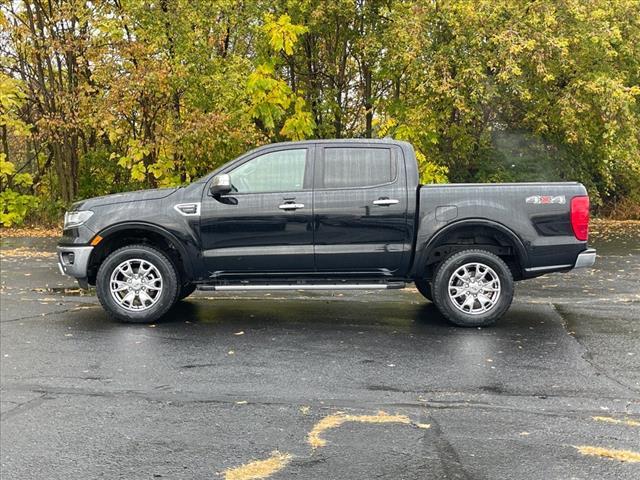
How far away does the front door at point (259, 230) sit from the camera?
6.75 metres

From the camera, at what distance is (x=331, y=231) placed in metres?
6.75

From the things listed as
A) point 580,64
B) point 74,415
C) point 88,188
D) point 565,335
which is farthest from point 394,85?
point 74,415

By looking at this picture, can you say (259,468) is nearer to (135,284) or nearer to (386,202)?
(386,202)

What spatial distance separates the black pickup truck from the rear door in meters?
0.01

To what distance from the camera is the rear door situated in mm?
6719

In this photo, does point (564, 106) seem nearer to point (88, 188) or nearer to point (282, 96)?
point (282, 96)

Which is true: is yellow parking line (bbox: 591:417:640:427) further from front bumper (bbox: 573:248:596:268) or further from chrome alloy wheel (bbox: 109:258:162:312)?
chrome alloy wheel (bbox: 109:258:162:312)

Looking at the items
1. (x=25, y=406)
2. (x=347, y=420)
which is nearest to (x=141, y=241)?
(x=25, y=406)

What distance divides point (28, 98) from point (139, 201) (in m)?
13.4

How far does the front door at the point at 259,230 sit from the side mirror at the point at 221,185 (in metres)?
0.10

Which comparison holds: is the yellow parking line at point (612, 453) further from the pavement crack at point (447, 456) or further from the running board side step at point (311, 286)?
the running board side step at point (311, 286)

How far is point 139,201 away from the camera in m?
6.92

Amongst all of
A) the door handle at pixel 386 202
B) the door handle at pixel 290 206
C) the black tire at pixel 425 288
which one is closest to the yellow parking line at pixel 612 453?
the door handle at pixel 386 202

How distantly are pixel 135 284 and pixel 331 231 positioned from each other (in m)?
2.20
